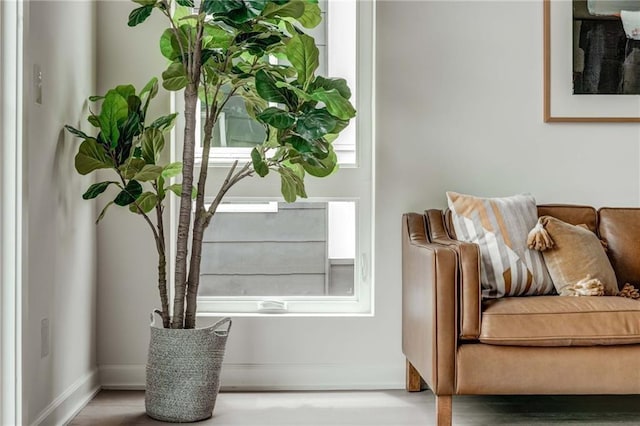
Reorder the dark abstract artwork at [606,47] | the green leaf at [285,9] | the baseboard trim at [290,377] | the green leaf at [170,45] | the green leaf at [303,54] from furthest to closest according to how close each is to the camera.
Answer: the dark abstract artwork at [606,47], the baseboard trim at [290,377], the green leaf at [170,45], the green leaf at [303,54], the green leaf at [285,9]

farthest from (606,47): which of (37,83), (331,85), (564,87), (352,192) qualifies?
(37,83)

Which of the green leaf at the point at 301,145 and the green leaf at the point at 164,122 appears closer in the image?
the green leaf at the point at 301,145

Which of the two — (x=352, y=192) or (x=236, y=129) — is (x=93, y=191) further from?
(x=352, y=192)

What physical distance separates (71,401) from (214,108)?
123cm

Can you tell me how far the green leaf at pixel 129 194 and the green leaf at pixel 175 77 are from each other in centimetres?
38

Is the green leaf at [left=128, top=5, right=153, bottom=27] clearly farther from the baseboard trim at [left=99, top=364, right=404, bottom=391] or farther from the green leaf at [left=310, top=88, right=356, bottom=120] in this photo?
the baseboard trim at [left=99, top=364, right=404, bottom=391]

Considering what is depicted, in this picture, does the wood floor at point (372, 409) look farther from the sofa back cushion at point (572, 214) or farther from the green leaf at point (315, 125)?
the green leaf at point (315, 125)

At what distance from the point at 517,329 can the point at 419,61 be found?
1.38 m

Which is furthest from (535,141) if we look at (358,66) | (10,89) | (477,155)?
(10,89)

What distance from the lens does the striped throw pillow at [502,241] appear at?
290cm

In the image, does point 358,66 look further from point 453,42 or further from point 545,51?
point 545,51

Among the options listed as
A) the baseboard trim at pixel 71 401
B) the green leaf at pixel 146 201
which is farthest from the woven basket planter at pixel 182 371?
the green leaf at pixel 146 201

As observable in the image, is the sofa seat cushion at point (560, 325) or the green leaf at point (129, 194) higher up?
the green leaf at point (129, 194)

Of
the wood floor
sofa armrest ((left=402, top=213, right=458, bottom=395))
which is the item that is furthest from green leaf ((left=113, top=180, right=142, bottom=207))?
sofa armrest ((left=402, top=213, right=458, bottom=395))
